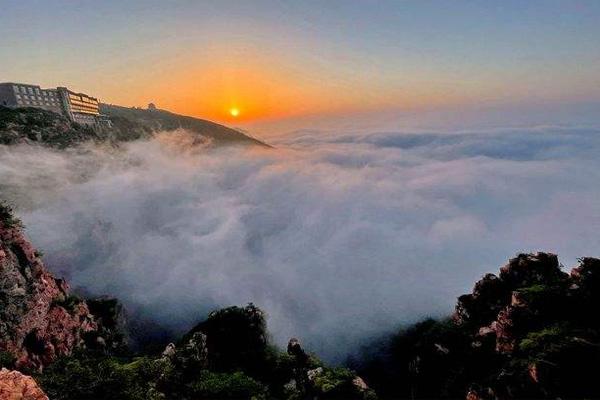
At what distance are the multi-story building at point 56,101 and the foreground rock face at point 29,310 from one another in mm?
110929

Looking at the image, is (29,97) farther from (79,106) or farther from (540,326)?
(540,326)

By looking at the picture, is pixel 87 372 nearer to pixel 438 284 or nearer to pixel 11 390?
pixel 11 390

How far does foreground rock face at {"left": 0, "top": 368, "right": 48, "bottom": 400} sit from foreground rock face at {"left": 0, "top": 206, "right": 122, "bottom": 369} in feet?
77.2

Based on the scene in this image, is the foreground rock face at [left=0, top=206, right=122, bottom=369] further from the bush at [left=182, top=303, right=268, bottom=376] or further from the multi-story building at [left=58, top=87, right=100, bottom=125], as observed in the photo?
the multi-story building at [left=58, top=87, right=100, bottom=125]

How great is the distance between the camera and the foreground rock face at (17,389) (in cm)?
1684

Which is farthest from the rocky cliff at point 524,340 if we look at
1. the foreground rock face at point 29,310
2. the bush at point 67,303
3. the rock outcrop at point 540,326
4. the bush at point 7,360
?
the bush at point 67,303

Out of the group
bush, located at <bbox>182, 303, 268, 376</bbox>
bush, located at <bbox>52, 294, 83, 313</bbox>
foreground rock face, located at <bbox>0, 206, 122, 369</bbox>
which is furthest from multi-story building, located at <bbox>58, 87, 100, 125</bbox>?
bush, located at <bbox>182, 303, 268, 376</bbox>

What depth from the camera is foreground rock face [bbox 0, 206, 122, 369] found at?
38.7 m

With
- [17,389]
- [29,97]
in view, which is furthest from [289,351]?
[29,97]

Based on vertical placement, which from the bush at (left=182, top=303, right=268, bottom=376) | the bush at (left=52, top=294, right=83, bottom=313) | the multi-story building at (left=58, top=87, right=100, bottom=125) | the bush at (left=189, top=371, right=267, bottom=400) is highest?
the multi-story building at (left=58, top=87, right=100, bottom=125)

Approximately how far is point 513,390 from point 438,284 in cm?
18316

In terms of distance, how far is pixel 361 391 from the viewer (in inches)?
1305

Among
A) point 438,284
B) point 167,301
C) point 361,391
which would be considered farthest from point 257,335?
point 438,284

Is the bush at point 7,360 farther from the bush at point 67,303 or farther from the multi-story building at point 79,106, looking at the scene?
the multi-story building at point 79,106
